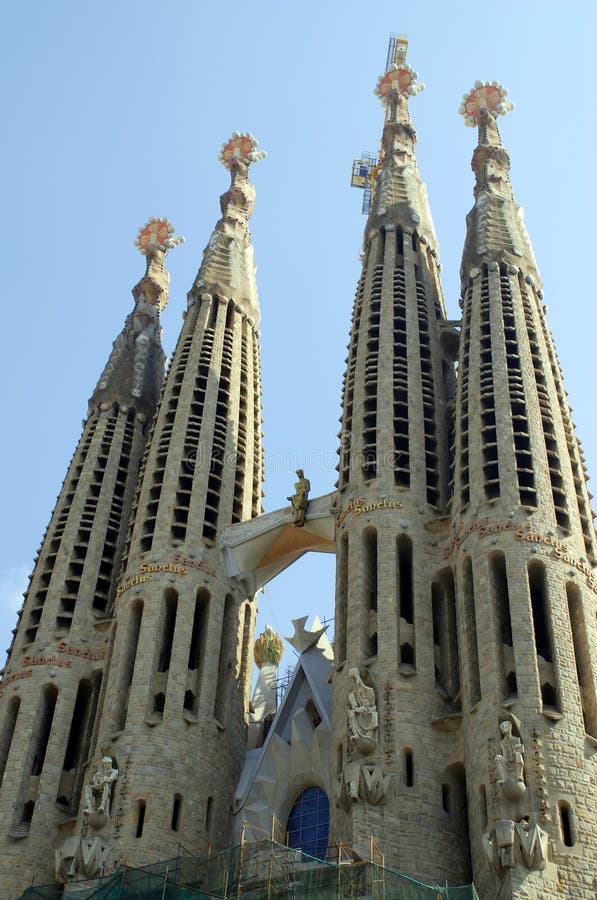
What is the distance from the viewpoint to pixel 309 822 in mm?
41594

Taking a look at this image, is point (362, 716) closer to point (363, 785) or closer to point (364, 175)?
point (363, 785)

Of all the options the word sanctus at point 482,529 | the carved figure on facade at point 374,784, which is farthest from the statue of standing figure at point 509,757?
the word sanctus at point 482,529

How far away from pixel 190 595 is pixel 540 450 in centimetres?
1155

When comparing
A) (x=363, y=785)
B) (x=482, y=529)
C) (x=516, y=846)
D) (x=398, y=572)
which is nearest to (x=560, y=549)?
(x=482, y=529)

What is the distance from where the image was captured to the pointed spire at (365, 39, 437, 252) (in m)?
52.7

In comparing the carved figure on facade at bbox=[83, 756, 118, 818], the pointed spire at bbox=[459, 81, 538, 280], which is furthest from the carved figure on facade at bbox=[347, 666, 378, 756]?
the pointed spire at bbox=[459, 81, 538, 280]

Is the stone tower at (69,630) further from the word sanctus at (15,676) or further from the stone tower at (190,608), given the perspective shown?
the stone tower at (190,608)

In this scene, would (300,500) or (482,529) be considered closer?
(482,529)

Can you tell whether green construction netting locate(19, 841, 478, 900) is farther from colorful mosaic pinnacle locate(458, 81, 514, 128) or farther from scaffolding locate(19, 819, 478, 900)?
colorful mosaic pinnacle locate(458, 81, 514, 128)

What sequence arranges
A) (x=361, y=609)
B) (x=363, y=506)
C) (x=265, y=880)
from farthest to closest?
(x=363, y=506)
(x=361, y=609)
(x=265, y=880)

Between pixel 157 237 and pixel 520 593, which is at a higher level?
pixel 157 237

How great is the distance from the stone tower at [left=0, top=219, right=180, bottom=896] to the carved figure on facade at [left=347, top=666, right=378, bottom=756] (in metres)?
9.20

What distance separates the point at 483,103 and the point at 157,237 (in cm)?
1545

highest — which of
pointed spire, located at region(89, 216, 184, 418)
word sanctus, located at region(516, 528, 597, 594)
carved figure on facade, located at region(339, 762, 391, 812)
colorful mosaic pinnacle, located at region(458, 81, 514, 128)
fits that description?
colorful mosaic pinnacle, located at region(458, 81, 514, 128)
